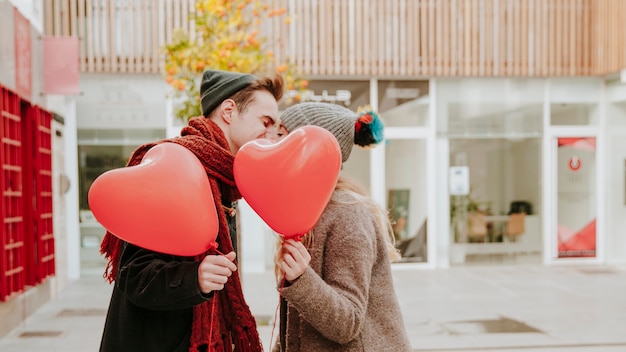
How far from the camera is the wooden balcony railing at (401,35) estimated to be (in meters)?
11.3

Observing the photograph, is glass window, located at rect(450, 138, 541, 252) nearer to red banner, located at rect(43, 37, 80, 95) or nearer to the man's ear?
red banner, located at rect(43, 37, 80, 95)

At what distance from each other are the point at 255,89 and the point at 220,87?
0.11 metres

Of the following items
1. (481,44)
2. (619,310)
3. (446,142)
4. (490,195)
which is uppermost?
(481,44)

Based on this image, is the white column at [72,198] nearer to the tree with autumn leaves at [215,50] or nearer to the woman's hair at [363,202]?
the tree with autumn leaves at [215,50]

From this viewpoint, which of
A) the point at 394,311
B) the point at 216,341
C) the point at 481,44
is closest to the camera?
the point at 216,341

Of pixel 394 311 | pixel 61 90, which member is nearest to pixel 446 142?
pixel 61 90

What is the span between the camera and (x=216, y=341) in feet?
5.79

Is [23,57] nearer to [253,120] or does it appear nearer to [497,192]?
[253,120]

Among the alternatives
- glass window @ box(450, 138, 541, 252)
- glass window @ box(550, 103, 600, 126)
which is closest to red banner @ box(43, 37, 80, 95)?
glass window @ box(450, 138, 541, 252)

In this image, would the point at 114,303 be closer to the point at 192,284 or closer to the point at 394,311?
the point at 192,284

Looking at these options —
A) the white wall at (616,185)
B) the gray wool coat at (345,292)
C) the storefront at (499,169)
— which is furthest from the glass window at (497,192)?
the gray wool coat at (345,292)

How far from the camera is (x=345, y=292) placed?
1985mm

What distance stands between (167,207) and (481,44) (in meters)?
11.3

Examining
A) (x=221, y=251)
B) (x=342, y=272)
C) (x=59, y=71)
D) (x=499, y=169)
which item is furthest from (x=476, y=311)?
(x=221, y=251)
